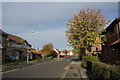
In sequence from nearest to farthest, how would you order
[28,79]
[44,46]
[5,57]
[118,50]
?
[28,79], [118,50], [5,57], [44,46]

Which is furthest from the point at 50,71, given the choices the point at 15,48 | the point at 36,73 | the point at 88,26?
the point at 15,48

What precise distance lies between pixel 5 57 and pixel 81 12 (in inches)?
911

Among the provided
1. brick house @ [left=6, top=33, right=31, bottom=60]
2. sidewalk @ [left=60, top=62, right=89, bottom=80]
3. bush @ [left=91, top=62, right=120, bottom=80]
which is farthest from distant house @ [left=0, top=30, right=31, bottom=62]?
bush @ [left=91, top=62, right=120, bottom=80]

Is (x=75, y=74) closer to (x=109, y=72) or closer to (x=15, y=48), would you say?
(x=109, y=72)

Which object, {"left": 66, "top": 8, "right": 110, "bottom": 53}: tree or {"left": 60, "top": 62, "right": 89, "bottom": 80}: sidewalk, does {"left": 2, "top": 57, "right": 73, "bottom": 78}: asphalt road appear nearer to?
{"left": 60, "top": 62, "right": 89, "bottom": 80}: sidewalk

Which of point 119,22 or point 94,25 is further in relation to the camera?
point 94,25

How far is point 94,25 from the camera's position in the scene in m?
21.5

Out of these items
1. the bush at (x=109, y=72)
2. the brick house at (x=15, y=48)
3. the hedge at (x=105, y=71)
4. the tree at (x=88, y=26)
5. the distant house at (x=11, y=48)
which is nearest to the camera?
the bush at (x=109, y=72)

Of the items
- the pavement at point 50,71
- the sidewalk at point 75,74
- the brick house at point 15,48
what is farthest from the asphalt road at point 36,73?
the brick house at point 15,48

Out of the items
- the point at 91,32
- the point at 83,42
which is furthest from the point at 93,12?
the point at 83,42

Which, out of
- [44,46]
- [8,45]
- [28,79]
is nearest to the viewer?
[28,79]

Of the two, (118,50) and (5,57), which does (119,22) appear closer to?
(118,50)

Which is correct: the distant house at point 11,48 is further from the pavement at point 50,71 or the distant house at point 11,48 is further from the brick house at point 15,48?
the pavement at point 50,71

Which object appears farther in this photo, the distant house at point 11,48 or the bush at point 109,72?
the distant house at point 11,48
